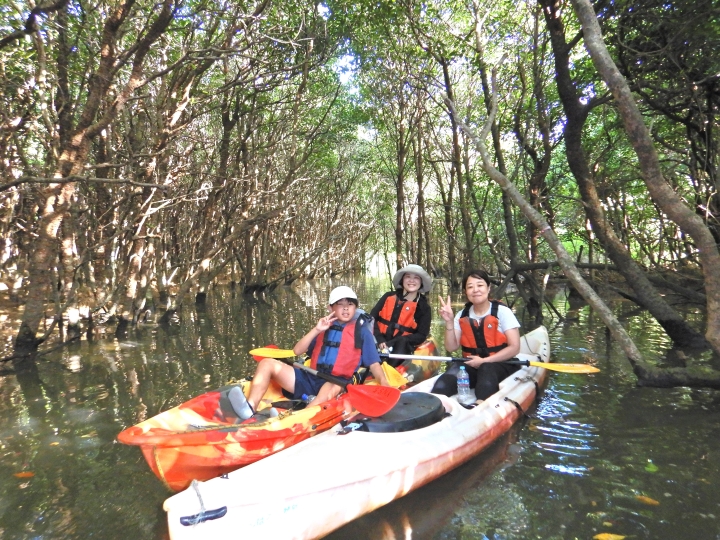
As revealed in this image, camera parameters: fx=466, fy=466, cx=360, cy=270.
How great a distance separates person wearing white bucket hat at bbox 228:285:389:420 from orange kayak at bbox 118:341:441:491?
59 cm

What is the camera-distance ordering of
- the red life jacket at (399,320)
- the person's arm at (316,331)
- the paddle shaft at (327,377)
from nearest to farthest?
1. the paddle shaft at (327,377)
2. the person's arm at (316,331)
3. the red life jacket at (399,320)

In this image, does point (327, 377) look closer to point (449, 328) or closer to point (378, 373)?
point (378, 373)

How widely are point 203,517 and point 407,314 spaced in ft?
13.5

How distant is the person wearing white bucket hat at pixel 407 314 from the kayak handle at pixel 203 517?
375 cm

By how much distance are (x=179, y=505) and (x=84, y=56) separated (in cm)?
744

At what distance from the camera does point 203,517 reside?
2.14m

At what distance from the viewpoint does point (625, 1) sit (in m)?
5.57

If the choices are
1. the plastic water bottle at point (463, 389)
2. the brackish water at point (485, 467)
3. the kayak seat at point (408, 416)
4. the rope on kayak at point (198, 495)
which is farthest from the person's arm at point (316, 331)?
the rope on kayak at point (198, 495)

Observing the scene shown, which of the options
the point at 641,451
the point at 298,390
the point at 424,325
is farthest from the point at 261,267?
the point at 641,451

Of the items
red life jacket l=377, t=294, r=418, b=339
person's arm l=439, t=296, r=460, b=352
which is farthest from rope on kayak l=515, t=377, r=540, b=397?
red life jacket l=377, t=294, r=418, b=339

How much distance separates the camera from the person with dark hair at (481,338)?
4.26 meters

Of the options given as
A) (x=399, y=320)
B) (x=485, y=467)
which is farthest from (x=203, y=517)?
(x=399, y=320)

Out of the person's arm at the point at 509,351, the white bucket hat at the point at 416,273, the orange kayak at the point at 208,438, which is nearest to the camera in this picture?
the orange kayak at the point at 208,438

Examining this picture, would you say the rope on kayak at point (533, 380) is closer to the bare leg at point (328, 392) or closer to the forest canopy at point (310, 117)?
the forest canopy at point (310, 117)
